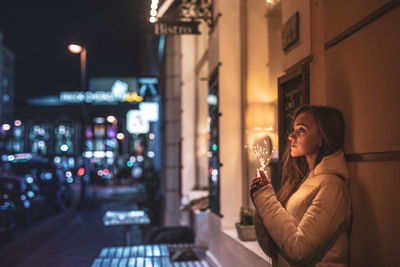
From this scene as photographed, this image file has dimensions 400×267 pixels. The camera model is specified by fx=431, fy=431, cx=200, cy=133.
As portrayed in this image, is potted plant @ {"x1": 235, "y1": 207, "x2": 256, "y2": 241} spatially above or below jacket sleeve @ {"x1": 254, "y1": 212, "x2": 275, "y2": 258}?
below

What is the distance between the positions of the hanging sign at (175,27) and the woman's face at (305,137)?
4491mm

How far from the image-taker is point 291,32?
4.01 m

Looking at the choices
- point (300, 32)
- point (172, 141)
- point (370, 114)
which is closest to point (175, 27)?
point (300, 32)

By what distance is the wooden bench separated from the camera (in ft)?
20.4

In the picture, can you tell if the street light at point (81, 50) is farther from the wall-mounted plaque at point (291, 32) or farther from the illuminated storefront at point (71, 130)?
the illuminated storefront at point (71, 130)

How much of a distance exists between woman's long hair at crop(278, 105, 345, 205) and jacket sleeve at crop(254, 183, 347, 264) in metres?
0.33

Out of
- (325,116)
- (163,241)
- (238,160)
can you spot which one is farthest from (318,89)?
(163,241)

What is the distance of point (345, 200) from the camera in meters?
2.60

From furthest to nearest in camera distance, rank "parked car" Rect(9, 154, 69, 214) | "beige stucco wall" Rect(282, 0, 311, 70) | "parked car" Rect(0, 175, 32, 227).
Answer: "parked car" Rect(9, 154, 69, 214), "parked car" Rect(0, 175, 32, 227), "beige stucco wall" Rect(282, 0, 311, 70)

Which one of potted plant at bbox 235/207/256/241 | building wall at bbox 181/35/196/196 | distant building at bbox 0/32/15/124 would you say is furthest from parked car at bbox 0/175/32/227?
distant building at bbox 0/32/15/124

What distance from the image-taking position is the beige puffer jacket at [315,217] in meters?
2.52

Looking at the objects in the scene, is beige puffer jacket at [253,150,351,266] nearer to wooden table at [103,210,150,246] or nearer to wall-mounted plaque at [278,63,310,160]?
wall-mounted plaque at [278,63,310,160]

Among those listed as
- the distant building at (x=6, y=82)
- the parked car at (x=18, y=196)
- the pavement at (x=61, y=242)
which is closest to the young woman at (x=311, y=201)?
the pavement at (x=61, y=242)

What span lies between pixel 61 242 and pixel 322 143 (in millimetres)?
10363
